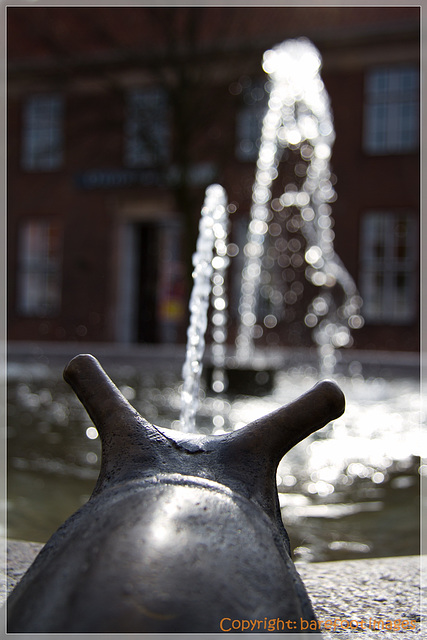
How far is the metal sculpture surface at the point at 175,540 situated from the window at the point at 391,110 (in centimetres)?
1425

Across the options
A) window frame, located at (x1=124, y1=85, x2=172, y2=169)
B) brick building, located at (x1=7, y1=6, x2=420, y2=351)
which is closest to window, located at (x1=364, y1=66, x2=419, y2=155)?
brick building, located at (x1=7, y1=6, x2=420, y2=351)

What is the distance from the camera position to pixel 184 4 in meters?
12.6

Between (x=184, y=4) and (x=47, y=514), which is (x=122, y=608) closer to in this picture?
(x=47, y=514)

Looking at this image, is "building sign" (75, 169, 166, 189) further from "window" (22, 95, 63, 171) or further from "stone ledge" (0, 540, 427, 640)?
"stone ledge" (0, 540, 427, 640)

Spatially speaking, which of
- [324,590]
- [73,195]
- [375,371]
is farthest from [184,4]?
[324,590]

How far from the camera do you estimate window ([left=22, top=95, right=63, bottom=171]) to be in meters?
17.0

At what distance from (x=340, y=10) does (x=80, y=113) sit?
6086 mm

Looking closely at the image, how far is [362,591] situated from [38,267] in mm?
16380

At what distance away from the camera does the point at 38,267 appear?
1703 cm

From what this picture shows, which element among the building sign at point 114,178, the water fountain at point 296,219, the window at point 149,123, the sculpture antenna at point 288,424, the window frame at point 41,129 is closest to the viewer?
the sculpture antenna at point 288,424

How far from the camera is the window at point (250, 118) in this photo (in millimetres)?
12820

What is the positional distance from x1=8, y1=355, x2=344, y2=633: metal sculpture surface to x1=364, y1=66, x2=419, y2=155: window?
1425 cm

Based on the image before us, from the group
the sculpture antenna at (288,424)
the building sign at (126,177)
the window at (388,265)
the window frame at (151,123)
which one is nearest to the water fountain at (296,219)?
the window at (388,265)

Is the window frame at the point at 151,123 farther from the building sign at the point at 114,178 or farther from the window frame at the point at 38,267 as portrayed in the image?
the window frame at the point at 38,267
